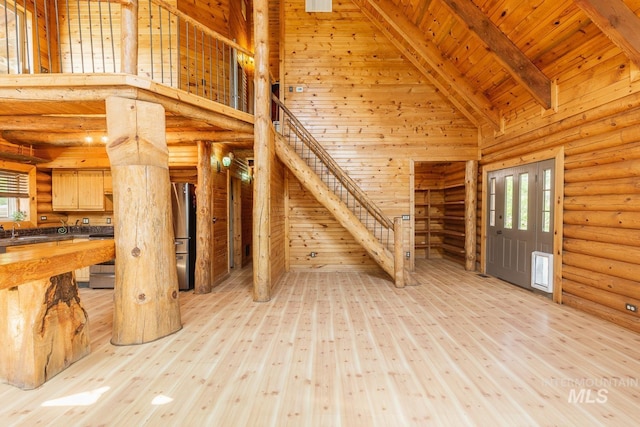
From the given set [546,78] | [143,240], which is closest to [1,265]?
[143,240]

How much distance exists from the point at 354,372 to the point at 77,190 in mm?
5902

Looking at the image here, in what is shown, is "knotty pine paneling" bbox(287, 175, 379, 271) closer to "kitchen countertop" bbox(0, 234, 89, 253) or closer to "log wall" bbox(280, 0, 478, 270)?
"log wall" bbox(280, 0, 478, 270)

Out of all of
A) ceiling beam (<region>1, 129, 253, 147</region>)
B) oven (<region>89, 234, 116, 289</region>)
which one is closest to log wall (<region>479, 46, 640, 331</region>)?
ceiling beam (<region>1, 129, 253, 147</region>)

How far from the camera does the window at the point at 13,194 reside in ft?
14.3

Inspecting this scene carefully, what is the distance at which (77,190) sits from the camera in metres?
5.02

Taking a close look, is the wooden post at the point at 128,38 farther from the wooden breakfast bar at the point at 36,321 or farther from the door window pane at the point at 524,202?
the door window pane at the point at 524,202

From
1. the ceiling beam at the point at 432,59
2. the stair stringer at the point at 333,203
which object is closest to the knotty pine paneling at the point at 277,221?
the stair stringer at the point at 333,203

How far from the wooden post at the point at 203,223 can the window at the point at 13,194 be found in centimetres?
300

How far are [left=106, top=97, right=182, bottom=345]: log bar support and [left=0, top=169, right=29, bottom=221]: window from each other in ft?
11.2

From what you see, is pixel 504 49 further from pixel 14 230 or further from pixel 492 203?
pixel 14 230

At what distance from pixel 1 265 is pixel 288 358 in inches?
86.1

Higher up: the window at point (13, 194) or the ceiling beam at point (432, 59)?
the ceiling beam at point (432, 59)

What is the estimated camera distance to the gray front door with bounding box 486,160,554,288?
14.3 ft

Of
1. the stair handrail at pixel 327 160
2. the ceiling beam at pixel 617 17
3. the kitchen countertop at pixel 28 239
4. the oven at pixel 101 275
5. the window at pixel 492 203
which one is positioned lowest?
the oven at pixel 101 275
